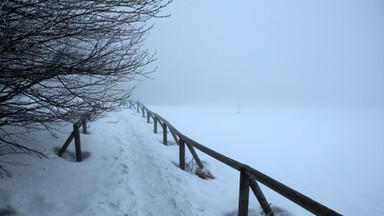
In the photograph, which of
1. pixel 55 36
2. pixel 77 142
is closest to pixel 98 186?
pixel 77 142

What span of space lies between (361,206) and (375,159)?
22.5 feet

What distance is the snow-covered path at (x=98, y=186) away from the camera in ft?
14.4

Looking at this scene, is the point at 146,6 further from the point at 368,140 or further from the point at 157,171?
the point at 368,140

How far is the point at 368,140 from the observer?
1689 cm

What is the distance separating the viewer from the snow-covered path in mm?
4387

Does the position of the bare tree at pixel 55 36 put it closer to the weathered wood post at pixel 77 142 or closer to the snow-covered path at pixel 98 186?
the snow-covered path at pixel 98 186

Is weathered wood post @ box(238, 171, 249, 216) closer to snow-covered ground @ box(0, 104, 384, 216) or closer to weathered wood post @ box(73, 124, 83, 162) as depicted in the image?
snow-covered ground @ box(0, 104, 384, 216)

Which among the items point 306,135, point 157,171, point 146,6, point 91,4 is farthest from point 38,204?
point 306,135

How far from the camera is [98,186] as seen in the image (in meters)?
5.28

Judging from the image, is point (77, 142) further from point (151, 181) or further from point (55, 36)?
point (55, 36)

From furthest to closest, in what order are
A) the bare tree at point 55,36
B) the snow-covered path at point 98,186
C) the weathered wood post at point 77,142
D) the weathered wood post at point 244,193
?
the weathered wood post at point 77,142
the snow-covered path at point 98,186
the weathered wood post at point 244,193
the bare tree at point 55,36

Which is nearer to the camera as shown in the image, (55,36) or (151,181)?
(55,36)

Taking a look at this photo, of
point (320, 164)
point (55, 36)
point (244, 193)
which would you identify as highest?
point (55, 36)

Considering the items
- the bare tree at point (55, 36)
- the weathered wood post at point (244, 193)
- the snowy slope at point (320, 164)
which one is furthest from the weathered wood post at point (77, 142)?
the weathered wood post at point (244, 193)
